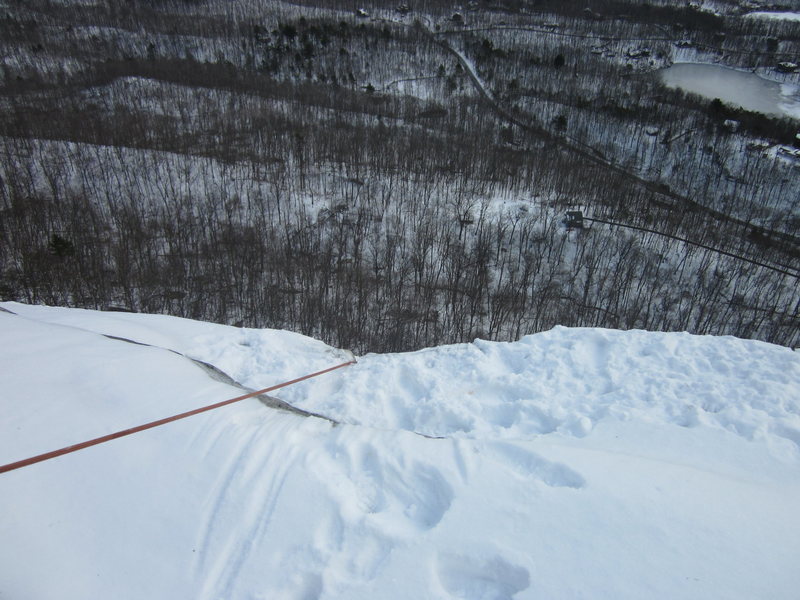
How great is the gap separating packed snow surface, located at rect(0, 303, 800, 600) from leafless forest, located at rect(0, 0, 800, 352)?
7469mm

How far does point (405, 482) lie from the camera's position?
3.94 m

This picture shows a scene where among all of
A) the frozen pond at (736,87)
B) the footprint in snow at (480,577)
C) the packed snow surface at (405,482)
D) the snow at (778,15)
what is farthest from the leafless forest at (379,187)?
the snow at (778,15)

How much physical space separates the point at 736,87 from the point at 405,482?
41.3 m

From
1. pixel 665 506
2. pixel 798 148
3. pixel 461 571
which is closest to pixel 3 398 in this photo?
pixel 461 571

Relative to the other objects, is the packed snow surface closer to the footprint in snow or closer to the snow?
the footprint in snow

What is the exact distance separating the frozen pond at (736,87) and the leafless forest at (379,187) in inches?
65.6

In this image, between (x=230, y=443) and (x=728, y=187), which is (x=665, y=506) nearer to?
(x=230, y=443)

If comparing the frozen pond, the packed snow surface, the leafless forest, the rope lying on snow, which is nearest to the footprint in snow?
the packed snow surface

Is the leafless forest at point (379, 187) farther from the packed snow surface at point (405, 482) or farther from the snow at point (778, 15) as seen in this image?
the snow at point (778, 15)

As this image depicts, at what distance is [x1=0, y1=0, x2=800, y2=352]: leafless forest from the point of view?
14.3m

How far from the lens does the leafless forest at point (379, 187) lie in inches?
563

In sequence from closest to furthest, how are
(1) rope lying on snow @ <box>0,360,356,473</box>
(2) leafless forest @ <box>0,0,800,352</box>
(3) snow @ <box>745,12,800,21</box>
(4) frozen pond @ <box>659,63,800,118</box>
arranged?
(1) rope lying on snow @ <box>0,360,356,473</box> → (2) leafless forest @ <box>0,0,800,352</box> → (4) frozen pond @ <box>659,63,800,118</box> → (3) snow @ <box>745,12,800,21</box>

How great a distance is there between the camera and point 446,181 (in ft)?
64.4

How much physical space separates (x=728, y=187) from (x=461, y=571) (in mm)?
26244
